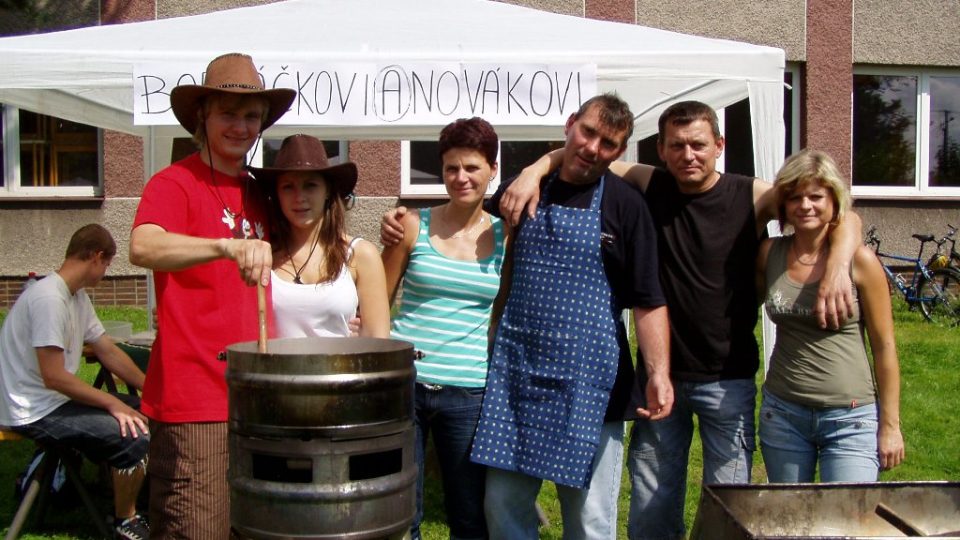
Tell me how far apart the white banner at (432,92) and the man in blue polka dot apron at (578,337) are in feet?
3.85

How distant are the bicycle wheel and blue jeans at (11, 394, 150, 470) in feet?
26.6

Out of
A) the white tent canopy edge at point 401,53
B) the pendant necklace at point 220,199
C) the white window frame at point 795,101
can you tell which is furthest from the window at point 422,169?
the pendant necklace at point 220,199

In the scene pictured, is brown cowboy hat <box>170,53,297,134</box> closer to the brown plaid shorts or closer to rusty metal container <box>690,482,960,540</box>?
the brown plaid shorts

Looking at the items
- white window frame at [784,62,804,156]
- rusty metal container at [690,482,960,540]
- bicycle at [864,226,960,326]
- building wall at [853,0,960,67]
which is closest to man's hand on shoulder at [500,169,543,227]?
rusty metal container at [690,482,960,540]

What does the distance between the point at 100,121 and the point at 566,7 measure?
653cm

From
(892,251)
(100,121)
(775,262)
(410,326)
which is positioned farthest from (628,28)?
(892,251)

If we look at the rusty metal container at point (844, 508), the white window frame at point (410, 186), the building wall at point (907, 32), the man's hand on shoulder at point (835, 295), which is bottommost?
the rusty metal container at point (844, 508)

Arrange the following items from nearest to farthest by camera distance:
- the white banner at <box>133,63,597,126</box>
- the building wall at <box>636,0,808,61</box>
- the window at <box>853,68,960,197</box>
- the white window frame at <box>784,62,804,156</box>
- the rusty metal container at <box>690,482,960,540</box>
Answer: the rusty metal container at <box>690,482,960,540</box>
the white banner at <box>133,63,597,126</box>
the building wall at <box>636,0,808,61</box>
the white window frame at <box>784,62,804,156</box>
the window at <box>853,68,960,197</box>

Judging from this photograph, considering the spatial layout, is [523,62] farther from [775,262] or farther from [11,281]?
[11,281]

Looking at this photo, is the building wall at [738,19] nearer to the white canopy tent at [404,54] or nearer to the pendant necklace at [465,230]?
the white canopy tent at [404,54]

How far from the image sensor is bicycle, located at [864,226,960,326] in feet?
31.9

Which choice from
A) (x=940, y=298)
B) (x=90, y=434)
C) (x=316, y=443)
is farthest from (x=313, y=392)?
(x=940, y=298)

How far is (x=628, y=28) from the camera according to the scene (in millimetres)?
4664

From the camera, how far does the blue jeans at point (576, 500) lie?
284 centimetres
